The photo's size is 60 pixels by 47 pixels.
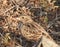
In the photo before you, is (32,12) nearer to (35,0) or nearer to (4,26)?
(35,0)

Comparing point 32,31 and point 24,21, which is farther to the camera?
point 24,21

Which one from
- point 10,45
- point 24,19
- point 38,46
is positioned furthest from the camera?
point 24,19

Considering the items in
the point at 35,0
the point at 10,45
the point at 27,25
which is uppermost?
the point at 35,0

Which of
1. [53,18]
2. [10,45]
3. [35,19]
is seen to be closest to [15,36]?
[10,45]

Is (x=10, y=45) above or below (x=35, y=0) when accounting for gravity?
below

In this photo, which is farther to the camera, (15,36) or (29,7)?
(29,7)

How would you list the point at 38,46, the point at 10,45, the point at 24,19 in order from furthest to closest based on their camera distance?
the point at 24,19 < the point at 10,45 < the point at 38,46

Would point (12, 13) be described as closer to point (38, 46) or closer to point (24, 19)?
point (24, 19)

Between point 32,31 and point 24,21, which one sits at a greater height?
point 24,21

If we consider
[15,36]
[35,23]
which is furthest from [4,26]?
[35,23]
